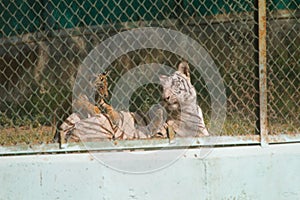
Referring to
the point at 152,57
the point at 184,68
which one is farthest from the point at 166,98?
the point at 152,57

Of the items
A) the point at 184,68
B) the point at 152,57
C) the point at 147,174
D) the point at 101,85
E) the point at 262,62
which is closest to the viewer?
the point at 147,174

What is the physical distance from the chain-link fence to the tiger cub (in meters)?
0.14

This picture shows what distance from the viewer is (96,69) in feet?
17.9

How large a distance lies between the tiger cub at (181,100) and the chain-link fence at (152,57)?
14cm

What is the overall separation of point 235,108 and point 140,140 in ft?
3.36

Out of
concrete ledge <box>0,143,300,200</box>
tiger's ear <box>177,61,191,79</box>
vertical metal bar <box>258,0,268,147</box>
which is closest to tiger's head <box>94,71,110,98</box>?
tiger's ear <box>177,61,191,79</box>

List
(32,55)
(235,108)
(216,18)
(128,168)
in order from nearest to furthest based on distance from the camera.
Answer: (128,168) → (235,108) → (216,18) → (32,55)

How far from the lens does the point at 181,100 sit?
5086 mm

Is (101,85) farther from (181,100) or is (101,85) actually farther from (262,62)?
(262,62)

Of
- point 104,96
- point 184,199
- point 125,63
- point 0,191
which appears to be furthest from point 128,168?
point 125,63

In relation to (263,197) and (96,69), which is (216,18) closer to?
(96,69)

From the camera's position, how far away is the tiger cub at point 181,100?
4852 mm

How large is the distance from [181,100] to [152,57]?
69.9 inches

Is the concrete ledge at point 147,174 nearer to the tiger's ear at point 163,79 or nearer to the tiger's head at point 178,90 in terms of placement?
the tiger's head at point 178,90
